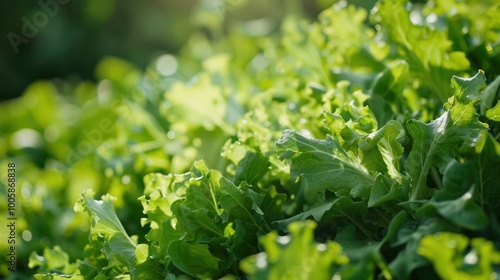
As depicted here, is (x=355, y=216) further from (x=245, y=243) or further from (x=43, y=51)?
(x=43, y=51)

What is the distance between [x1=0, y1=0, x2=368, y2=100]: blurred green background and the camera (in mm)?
3229

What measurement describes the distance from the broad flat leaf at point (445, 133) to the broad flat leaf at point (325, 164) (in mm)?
70

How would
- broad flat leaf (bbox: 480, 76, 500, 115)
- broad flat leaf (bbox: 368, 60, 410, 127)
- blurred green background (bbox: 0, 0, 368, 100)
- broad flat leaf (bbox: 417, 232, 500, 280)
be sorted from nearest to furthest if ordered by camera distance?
broad flat leaf (bbox: 417, 232, 500, 280) < broad flat leaf (bbox: 480, 76, 500, 115) < broad flat leaf (bbox: 368, 60, 410, 127) < blurred green background (bbox: 0, 0, 368, 100)

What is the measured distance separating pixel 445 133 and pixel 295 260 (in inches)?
13.3

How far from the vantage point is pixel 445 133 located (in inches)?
34.6

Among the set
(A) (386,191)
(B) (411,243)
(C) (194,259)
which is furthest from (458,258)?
(C) (194,259)

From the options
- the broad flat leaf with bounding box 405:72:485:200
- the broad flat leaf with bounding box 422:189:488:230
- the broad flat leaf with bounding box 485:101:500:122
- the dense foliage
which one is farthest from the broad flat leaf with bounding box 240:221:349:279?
the broad flat leaf with bounding box 485:101:500:122

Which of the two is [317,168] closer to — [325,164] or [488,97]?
[325,164]

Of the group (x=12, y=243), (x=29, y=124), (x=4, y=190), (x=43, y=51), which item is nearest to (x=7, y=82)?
(x=43, y=51)

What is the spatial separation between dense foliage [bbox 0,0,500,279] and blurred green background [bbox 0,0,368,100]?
5.10 feet

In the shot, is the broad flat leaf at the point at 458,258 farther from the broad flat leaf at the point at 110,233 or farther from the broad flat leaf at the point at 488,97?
the broad flat leaf at the point at 110,233

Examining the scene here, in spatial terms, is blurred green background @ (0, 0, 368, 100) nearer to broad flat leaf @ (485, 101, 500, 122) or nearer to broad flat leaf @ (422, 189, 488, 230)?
broad flat leaf @ (485, 101, 500, 122)

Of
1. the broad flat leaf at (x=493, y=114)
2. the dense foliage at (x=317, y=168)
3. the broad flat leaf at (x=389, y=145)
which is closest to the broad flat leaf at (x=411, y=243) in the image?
the dense foliage at (x=317, y=168)

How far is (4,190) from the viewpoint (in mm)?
1677
